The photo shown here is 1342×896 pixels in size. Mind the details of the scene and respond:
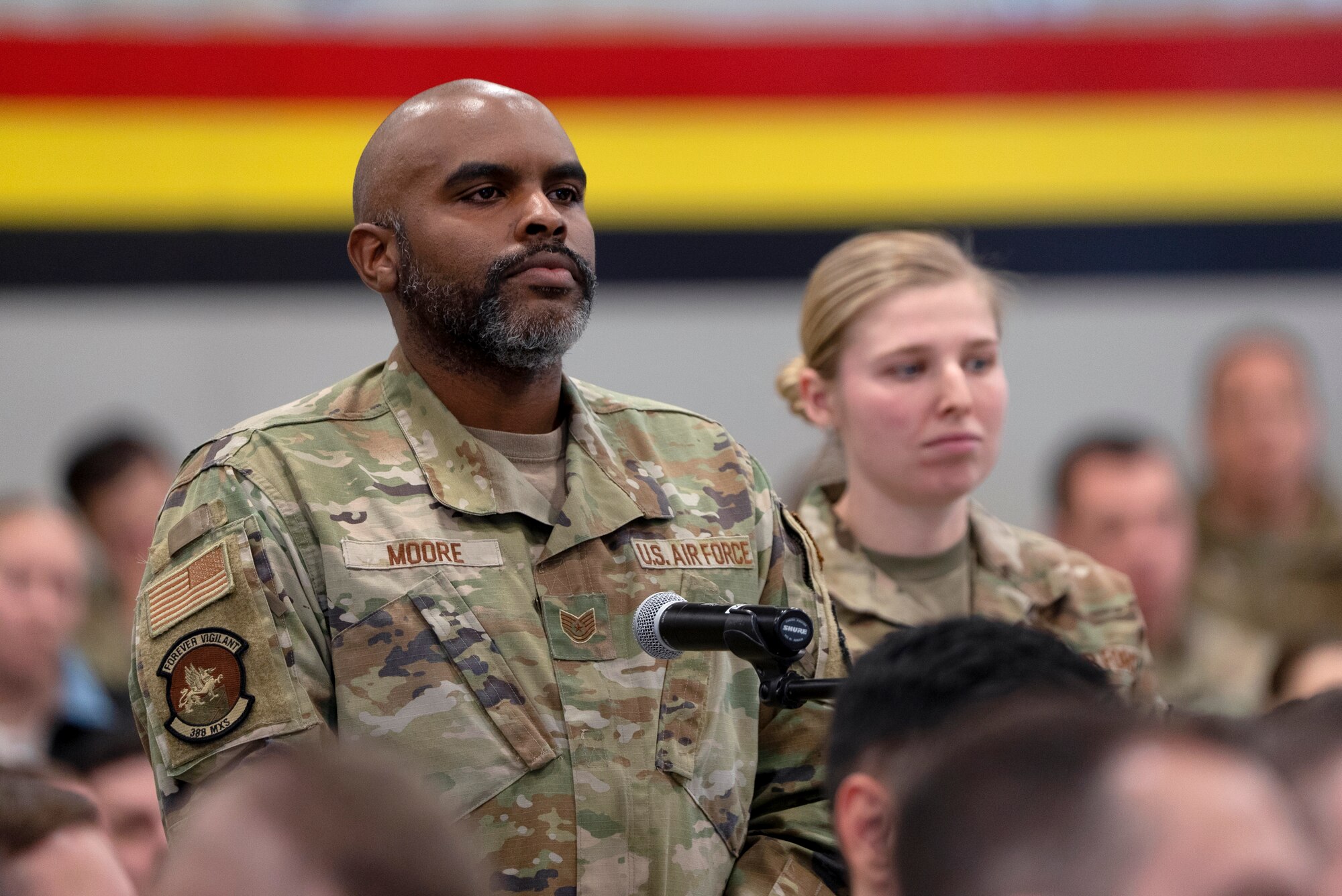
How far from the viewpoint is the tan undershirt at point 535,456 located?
1.97m

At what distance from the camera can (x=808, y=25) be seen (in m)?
5.09

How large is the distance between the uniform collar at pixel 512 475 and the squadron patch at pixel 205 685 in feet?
0.95

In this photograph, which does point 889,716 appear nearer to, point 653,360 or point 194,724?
point 194,724

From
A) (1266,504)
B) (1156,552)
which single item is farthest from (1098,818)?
(1266,504)

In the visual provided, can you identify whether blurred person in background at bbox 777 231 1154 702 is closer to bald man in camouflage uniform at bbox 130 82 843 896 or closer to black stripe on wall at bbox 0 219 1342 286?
bald man in camouflage uniform at bbox 130 82 843 896

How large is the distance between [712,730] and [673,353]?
3.25 m

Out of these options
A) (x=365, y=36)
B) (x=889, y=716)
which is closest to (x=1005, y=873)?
(x=889, y=716)

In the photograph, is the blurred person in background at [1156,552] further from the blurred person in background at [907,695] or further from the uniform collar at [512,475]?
the blurred person in background at [907,695]

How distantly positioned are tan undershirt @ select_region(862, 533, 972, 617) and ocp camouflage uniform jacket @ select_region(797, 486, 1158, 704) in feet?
0.04

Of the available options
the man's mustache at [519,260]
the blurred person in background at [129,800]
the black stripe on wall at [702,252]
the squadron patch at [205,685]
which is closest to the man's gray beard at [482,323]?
the man's mustache at [519,260]

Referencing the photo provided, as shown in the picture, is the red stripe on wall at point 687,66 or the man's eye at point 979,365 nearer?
the man's eye at point 979,365

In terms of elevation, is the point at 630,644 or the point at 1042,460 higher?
the point at 630,644

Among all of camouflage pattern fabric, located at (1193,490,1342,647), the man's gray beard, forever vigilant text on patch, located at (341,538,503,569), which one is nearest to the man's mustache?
the man's gray beard

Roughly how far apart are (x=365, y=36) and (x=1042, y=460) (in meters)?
2.39
